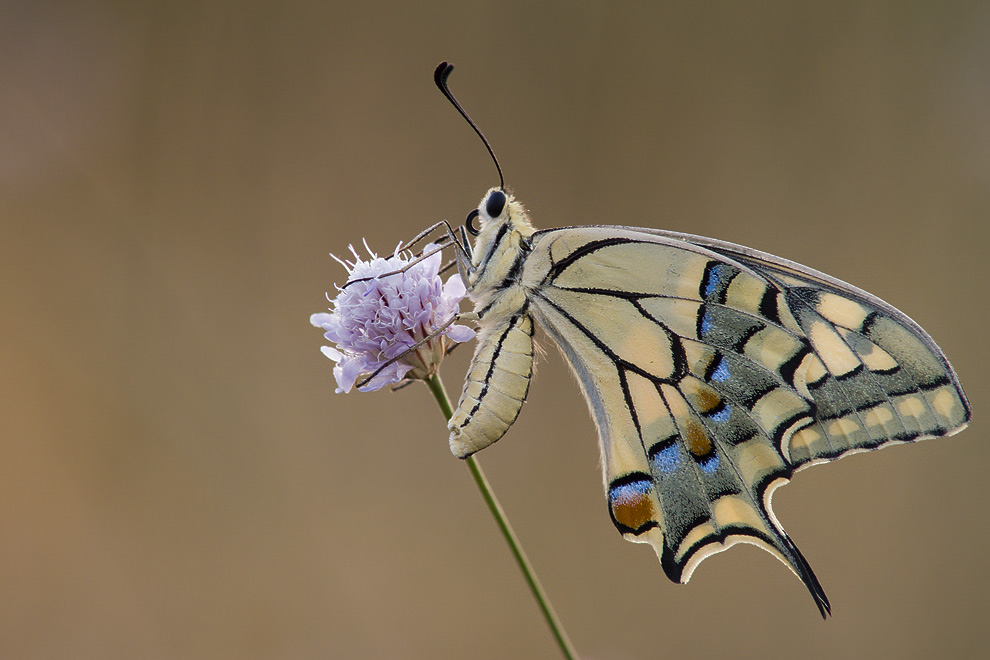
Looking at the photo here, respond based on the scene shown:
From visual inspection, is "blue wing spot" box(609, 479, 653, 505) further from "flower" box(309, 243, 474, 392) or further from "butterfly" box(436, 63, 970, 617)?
"flower" box(309, 243, 474, 392)

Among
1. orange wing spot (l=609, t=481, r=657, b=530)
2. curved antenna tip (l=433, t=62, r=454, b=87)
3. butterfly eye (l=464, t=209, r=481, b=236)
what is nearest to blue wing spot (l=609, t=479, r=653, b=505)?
orange wing spot (l=609, t=481, r=657, b=530)

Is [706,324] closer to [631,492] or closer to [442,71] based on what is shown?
[631,492]

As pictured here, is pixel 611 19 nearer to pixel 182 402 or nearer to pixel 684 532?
pixel 182 402

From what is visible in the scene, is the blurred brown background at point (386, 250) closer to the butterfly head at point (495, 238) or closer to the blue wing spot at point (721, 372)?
the butterfly head at point (495, 238)

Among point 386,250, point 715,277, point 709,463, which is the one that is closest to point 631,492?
point 709,463

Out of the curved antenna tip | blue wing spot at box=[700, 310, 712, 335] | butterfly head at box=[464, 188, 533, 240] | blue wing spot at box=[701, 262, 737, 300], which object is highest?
the curved antenna tip

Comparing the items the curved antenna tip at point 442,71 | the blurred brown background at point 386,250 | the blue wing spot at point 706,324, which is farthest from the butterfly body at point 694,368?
the blurred brown background at point 386,250
